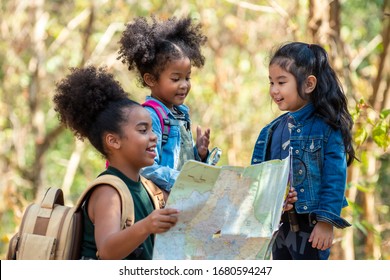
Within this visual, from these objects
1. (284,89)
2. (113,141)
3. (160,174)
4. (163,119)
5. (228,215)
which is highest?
(284,89)

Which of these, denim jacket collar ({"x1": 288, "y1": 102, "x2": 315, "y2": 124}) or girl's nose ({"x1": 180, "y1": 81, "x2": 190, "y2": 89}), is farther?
girl's nose ({"x1": 180, "y1": 81, "x2": 190, "y2": 89})

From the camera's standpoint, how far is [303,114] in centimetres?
395

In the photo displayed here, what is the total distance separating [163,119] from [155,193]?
0.45m

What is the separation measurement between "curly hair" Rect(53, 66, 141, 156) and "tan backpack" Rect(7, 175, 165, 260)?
11.8 inches

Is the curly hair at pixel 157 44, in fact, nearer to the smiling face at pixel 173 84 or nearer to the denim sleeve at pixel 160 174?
the smiling face at pixel 173 84

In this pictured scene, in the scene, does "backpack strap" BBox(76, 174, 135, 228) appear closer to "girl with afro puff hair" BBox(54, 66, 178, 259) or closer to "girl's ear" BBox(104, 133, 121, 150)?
"girl with afro puff hair" BBox(54, 66, 178, 259)

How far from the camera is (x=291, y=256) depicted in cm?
393

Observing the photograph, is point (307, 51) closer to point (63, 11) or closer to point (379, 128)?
point (379, 128)

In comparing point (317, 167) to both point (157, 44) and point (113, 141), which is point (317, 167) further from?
point (157, 44)

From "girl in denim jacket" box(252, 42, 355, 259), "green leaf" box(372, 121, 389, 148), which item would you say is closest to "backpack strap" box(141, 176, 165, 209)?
"girl in denim jacket" box(252, 42, 355, 259)

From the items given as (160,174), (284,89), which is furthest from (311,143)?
(160,174)

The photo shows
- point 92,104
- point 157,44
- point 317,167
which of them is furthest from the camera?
point 157,44

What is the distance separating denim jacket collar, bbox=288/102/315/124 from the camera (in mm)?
3945

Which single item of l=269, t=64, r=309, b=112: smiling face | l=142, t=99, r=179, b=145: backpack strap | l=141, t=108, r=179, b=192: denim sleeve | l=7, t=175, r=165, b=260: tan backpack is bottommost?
l=7, t=175, r=165, b=260: tan backpack
